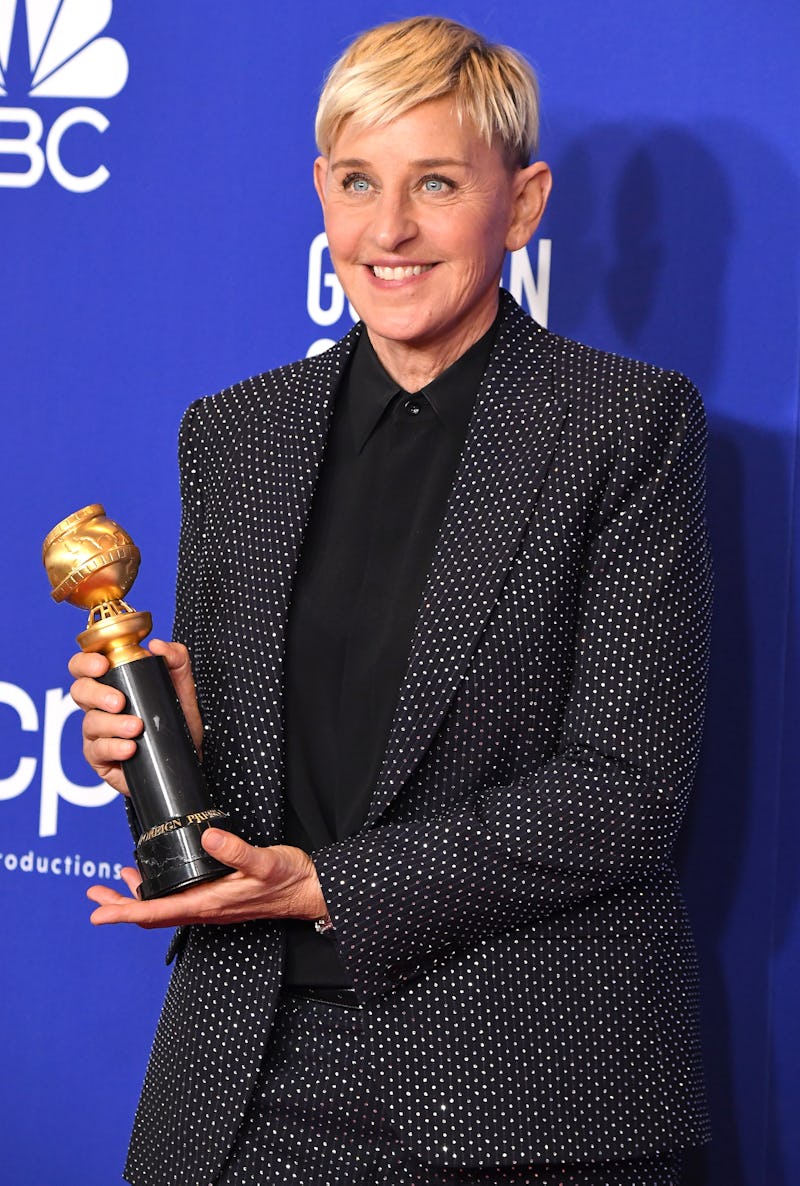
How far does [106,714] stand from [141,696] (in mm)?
37

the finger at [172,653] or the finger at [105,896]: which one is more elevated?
the finger at [172,653]

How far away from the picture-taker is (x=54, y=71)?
220cm

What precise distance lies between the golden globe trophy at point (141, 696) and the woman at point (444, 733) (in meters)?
0.03

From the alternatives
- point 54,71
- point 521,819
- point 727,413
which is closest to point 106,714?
point 521,819

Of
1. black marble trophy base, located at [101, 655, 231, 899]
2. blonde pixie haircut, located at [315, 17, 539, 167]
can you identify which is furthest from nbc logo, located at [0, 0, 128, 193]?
black marble trophy base, located at [101, 655, 231, 899]

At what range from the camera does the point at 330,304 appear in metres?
2.07

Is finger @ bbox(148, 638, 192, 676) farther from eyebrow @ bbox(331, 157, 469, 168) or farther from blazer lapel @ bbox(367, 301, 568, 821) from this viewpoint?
eyebrow @ bbox(331, 157, 469, 168)

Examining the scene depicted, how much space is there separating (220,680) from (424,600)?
0.23m

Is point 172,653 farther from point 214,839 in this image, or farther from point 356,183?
point 356,183

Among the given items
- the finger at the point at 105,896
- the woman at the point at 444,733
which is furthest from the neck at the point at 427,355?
the finger at the point at 105,896

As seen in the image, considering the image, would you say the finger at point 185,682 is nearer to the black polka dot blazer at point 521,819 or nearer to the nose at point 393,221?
the black polka dot blazer at point 521,819

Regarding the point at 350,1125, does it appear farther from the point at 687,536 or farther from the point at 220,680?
the point at 687,536

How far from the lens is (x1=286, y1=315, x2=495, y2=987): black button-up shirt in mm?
1437

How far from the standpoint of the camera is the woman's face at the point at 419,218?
144cm
